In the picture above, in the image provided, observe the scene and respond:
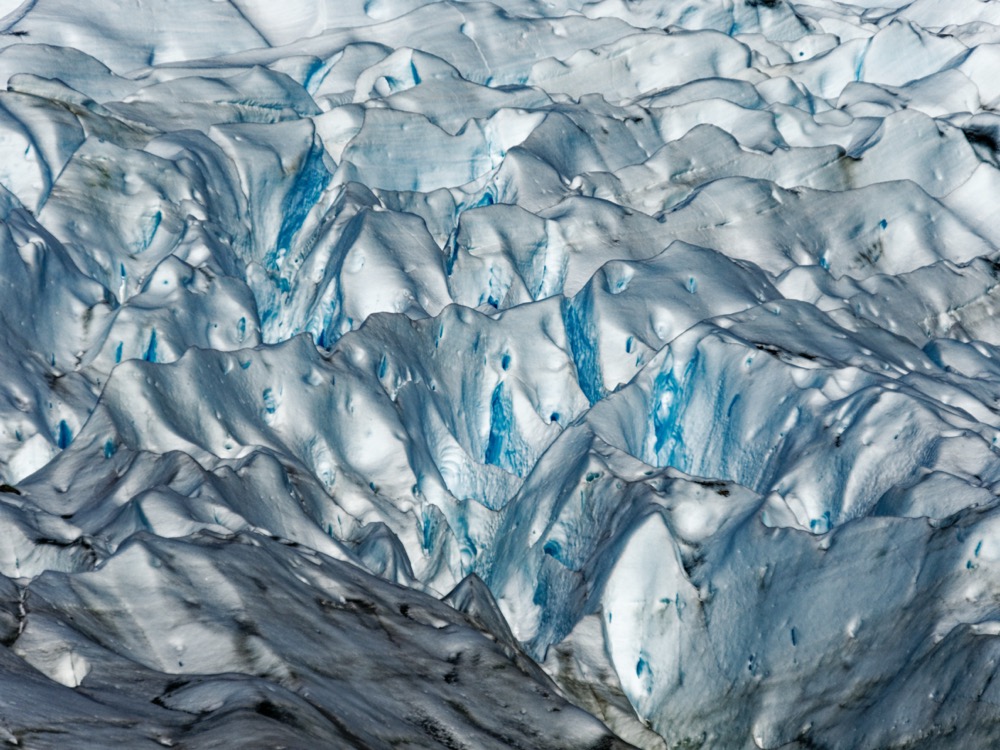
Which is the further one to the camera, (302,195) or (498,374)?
(302,195)

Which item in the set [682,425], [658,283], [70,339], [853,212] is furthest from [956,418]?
[70,339]

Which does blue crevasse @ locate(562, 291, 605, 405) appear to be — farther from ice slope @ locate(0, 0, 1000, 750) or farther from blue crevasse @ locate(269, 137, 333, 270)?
blue crevasse @ locate(269, 137, 333, 270)

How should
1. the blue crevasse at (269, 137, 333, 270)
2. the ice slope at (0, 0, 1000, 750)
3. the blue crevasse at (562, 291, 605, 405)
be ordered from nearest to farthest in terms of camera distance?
the ice slope at (0, 0, 1000, 750), the blue crevasse at (562, 291, 605, 405), the blue crevasse at (269, 137, 333, 270)

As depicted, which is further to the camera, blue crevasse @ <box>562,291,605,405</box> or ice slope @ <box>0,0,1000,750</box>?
blue crevasse @ <box>562,291,605,405</box>

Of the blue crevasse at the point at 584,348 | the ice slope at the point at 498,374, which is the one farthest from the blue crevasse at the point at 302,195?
the blue crevasse at the point at 584,348

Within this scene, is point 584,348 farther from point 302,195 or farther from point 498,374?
point 302,195

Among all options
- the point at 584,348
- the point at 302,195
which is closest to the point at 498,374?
the point at 584,348

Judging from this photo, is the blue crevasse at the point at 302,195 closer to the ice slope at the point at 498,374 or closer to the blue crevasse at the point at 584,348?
the ice slope at the point at 498,374

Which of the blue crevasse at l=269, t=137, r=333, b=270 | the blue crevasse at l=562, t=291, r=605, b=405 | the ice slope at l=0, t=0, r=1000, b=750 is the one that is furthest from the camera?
the blue crevasse at l=269, t=137, r=333, b=270

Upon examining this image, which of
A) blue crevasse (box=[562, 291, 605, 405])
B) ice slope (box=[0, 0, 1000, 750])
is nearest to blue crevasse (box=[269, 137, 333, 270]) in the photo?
ice slope (box=[0, 0, 1000, 750])
